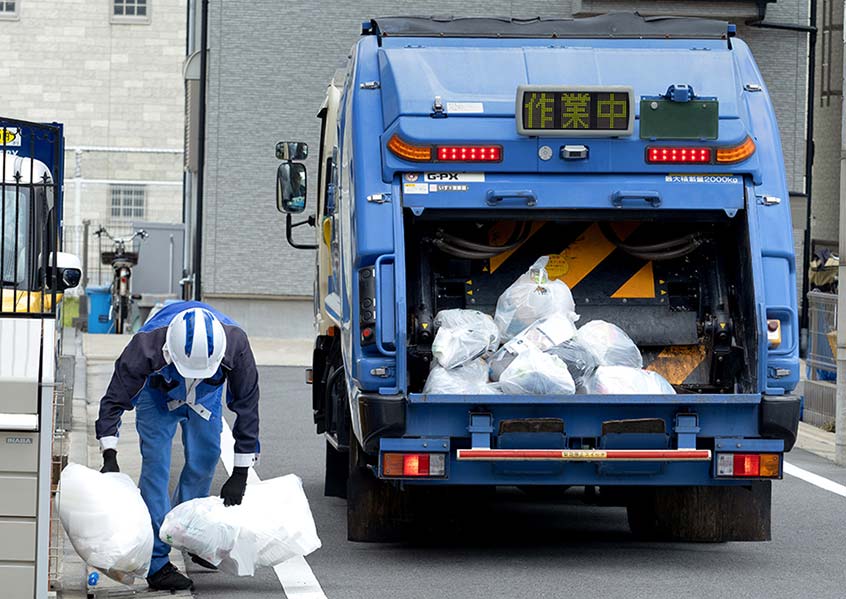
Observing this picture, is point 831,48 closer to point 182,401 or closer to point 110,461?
point 182,401

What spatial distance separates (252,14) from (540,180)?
58.7 feet

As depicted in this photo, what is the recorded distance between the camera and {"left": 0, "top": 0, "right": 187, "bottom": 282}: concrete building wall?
44.5 metres

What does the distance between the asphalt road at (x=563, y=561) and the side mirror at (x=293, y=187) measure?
6.71 ft

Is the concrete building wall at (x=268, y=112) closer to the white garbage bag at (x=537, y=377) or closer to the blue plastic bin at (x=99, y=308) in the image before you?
the blue plastic bin at (x=99, y=308)

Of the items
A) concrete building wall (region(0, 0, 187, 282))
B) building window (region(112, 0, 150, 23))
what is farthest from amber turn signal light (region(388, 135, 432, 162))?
building window (region(112, 0, 150, 23))

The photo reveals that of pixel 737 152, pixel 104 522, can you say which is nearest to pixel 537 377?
pixel 737 152

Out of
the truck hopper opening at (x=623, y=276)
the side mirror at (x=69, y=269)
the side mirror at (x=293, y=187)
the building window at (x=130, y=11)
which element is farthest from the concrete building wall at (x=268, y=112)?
the building window at (x=130, y=11)

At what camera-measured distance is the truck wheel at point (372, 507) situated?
30.5ft

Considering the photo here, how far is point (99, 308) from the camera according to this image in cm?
2791

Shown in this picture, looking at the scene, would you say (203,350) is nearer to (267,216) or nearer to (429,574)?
(429,574)

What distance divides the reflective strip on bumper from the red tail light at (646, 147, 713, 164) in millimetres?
1560

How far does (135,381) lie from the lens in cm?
796

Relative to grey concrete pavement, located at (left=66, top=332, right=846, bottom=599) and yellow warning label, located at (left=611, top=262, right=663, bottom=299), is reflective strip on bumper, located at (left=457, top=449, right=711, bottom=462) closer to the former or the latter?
grey concrete pavement, located at (left=66, top=332, right=846, bottom=599)

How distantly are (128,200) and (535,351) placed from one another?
108ft
